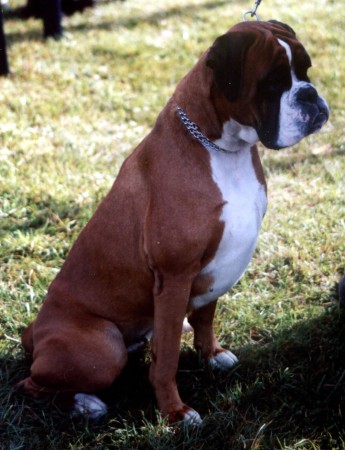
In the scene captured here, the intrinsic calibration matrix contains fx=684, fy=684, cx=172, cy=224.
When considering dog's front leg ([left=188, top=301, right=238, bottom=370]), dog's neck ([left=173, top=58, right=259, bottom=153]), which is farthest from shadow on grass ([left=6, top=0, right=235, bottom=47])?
dog's neck ([left=173, top=58, right=259, bottom=153])

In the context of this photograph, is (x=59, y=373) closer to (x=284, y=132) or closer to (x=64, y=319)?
(x=64, y=319)

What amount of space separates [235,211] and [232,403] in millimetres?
795

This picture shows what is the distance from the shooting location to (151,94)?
18.2ft

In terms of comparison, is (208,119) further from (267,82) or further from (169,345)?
(169,345)

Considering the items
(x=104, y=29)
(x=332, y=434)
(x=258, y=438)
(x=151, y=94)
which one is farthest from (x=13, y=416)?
(x=104, y=29)

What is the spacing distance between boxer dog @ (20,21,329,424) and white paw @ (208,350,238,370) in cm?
30

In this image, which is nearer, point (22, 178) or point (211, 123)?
point (211, 123)

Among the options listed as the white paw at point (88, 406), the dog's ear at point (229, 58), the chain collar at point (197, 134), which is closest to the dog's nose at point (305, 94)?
the dog's ear at point (229, 58)

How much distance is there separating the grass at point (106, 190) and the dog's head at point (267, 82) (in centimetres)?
107

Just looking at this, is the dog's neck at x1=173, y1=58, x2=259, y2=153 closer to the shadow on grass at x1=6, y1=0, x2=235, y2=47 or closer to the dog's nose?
the dog's nose

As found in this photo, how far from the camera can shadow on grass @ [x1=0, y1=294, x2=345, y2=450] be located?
252 centimetres

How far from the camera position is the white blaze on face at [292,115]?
7.36ft

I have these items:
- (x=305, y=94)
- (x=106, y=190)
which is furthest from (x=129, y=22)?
(x=305, y=94)

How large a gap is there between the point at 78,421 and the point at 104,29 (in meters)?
5.02
